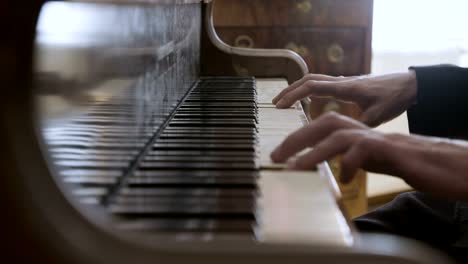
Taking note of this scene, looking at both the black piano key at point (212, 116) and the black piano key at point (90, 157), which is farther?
the black piano key at point (212, 116)

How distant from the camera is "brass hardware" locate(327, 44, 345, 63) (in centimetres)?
187

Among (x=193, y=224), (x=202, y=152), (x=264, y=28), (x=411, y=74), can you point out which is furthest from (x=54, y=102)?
(x=264, y=28)

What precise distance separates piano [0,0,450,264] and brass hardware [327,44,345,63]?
0.95 meters

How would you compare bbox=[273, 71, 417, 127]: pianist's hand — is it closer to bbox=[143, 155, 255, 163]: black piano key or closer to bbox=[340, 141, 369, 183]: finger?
bbox=[143, 155, 255, 163]: black piano key

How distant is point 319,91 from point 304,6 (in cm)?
87

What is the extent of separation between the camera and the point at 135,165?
648 mm

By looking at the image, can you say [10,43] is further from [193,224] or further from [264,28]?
[264,28]

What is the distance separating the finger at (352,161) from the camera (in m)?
0.56

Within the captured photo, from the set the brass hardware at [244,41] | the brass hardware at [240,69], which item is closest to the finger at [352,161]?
the brass hardware at [240,69]

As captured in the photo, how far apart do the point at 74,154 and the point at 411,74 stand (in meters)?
0.74

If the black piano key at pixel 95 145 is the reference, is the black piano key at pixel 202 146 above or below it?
below

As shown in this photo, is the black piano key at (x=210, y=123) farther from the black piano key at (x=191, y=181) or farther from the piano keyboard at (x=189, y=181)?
the black piano key at (x=191, y=181)

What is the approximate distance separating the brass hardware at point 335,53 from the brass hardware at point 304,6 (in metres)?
0.14

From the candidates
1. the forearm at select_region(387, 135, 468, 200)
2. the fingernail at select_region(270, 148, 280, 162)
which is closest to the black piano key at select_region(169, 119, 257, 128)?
the fingernail at select_region(270, 148, 280, 162)
